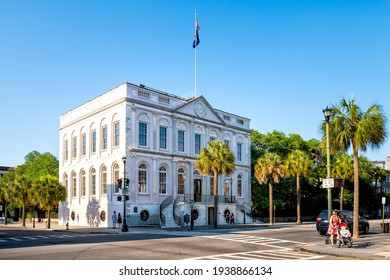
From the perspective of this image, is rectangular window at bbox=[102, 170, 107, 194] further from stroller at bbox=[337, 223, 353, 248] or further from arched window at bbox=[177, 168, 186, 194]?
stroller at bbox=[337, 223, 353, 248]

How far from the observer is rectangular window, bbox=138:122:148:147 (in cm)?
4488

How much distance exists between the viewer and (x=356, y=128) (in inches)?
971

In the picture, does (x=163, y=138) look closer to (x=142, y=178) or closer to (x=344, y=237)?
(x=142, y=178)

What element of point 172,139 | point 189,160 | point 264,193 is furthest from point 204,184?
point 264,193

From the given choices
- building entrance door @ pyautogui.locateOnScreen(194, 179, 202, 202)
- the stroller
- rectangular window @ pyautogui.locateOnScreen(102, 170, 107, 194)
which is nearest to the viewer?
the stroller

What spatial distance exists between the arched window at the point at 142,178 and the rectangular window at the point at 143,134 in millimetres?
2259

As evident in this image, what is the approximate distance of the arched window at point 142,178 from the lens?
44.5 meters

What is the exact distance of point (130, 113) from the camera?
4381 cm

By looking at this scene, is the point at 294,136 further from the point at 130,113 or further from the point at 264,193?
the point at 130,113

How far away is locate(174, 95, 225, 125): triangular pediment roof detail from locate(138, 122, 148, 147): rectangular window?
4.58 meters

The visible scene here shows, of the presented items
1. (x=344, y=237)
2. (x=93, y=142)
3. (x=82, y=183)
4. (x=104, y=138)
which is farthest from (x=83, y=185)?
(x=344, y=237)

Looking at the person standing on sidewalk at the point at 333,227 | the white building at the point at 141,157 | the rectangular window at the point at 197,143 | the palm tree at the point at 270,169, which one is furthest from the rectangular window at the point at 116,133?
the person standing on sidewalk at the point at 333,227

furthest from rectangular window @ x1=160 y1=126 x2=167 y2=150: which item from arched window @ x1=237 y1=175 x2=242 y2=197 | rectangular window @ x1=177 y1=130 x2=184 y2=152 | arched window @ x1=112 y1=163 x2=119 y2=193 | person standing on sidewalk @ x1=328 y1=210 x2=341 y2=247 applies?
person standing on sidewalk @ x1=328 y1=210 x2=341 y2=247
